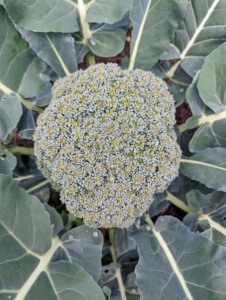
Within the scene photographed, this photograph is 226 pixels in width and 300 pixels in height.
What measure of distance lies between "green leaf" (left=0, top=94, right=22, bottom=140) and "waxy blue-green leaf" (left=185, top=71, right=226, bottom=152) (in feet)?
2.35

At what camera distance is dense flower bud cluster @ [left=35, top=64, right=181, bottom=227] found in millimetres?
1098

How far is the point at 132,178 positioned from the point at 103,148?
16 cm

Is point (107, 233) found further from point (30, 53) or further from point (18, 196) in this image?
point (30, 53)

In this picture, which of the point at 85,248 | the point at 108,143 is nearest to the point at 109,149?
the point at 108,143

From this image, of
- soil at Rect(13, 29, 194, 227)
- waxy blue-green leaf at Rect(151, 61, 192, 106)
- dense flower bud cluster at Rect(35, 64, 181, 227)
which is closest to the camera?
dense flower bud cluster at Rect(35, 64, 181, 227)

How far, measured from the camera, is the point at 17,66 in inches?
49.1

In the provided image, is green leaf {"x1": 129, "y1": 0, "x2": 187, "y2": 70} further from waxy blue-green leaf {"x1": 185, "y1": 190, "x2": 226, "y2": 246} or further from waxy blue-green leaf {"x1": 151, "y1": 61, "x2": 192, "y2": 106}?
waxy blue-green leaf {"x1": 185, "y1": 190, "x2": 226, "y2": 246}

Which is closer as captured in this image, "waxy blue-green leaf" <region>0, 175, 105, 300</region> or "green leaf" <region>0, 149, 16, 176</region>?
"waxy blue-green leaf" <region>0, 175, 105, 300</region>

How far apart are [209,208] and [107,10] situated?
923 millimetres

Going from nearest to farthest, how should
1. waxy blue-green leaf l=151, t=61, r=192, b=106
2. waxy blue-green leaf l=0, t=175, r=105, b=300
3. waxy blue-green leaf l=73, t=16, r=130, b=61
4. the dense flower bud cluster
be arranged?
waxy blue-green leaf l=0, t=175, r=105, b=300 → the dense flower bud cluster → waxy blue-green leaf l=73, t=16, r=130, b=61 → waxy blue-green leaf l=151, t=61, r=192, b=106

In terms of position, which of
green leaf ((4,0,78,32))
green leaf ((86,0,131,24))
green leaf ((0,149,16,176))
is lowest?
green leaf ((0,149,16,176))

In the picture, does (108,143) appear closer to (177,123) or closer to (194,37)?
(194,37)

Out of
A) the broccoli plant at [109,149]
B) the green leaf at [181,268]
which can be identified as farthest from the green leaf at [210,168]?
the green leaf at [181,268]

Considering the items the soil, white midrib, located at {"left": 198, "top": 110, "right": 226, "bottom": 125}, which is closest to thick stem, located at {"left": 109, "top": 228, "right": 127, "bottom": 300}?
the soil
